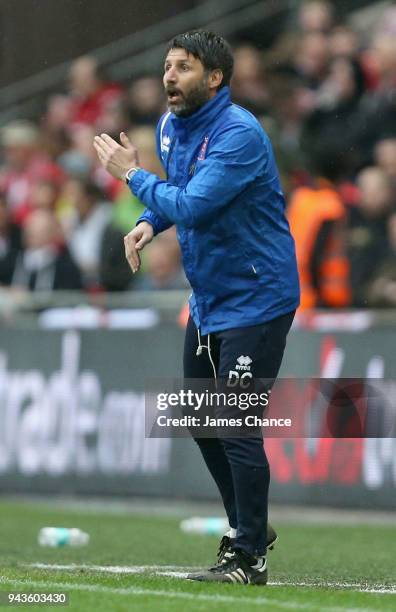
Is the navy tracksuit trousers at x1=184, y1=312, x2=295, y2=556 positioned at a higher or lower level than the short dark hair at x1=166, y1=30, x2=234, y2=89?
lower

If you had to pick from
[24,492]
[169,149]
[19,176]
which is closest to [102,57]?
[19,176]

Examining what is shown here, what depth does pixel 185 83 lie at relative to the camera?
6645 mm

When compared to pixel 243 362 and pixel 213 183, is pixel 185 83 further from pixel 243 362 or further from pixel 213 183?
pixel 243 362

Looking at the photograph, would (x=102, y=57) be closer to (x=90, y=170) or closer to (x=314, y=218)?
(x=90, y=170)

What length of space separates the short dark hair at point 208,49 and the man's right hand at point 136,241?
2.31 ft

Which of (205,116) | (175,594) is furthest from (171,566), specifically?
(205,116)

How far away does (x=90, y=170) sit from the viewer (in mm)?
15555

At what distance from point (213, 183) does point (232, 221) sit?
0.23 m

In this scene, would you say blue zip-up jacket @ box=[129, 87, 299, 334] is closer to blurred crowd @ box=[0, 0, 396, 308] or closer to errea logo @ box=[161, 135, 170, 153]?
errea logo @ box=[161, 135, 170, 153]

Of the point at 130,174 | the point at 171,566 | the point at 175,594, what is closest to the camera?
the point at 175,594

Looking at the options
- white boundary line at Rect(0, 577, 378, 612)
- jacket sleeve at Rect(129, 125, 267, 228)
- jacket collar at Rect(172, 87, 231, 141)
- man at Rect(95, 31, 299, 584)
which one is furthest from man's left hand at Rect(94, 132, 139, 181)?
white boundary line at Rect(0, 577, 378, 612)

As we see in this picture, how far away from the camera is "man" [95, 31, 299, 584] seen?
21.5 ft

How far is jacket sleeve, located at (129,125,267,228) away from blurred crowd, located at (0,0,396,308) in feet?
15.0

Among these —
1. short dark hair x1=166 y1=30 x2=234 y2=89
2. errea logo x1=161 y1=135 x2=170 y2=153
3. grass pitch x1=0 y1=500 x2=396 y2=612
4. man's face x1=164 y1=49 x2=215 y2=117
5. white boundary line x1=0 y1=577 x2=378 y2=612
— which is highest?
short dark hair x1=166 y1=30 x2=234 y2=89
